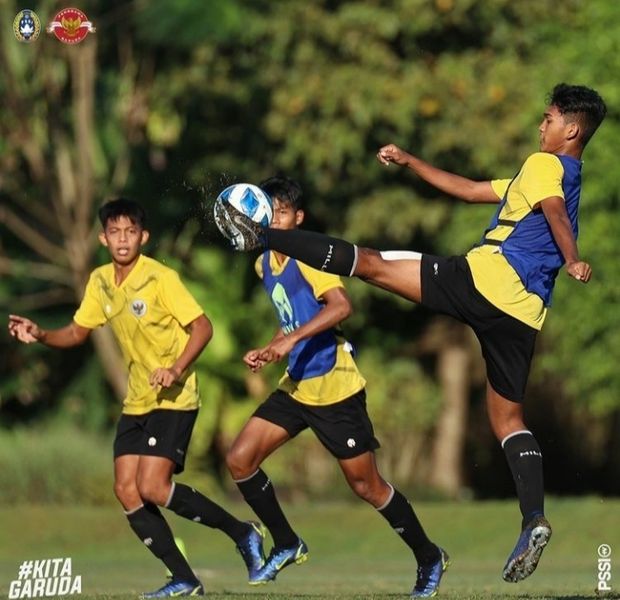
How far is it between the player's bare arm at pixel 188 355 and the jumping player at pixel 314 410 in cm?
47

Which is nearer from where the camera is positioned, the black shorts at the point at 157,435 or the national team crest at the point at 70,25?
the black shorts at the point at 157,435

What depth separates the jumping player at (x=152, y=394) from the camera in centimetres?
1112

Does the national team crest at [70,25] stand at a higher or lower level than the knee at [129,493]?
higher

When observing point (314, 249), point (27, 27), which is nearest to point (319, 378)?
point (314, 249)

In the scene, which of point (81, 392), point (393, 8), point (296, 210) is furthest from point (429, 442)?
point (296, 210)

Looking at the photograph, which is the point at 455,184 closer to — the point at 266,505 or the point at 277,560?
the point at 266,505

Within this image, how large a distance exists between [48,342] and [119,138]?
14327 millimetres

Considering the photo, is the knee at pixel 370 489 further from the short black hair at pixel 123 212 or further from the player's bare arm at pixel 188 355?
the short black hair at pixel 123 212

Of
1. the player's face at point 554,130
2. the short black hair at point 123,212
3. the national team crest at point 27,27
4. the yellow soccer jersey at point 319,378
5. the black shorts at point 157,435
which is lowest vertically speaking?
the black shorts at point 157,435

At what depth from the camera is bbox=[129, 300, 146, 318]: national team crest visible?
1117 cm

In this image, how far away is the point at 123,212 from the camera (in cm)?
1120

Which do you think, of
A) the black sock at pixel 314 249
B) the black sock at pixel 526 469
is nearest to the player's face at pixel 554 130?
the black sock at pixel 314 249

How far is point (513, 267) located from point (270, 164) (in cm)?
1517

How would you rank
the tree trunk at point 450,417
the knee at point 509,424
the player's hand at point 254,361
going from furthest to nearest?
the tree trunk at point 450,417 → the knee at point 509,424 → the player's hand at point 254,361
